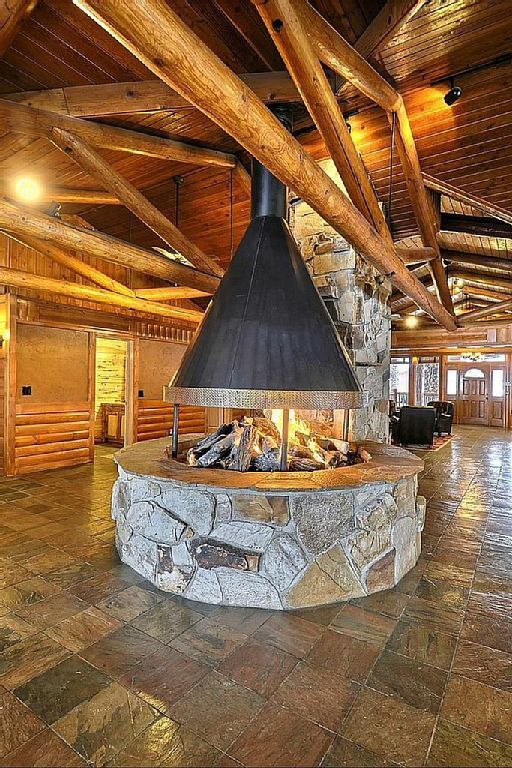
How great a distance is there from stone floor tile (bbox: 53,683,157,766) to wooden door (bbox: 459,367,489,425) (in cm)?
1393

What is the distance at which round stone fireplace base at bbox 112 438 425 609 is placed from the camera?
2.43m

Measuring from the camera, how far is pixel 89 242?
147 inches

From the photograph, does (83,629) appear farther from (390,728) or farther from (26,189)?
(26,189)

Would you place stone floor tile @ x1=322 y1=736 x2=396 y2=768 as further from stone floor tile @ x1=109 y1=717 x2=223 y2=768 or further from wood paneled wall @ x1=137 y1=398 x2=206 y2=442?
wood paneled wall @ x1=137 y1=398 x2=206 y2=442

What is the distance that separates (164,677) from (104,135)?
149 inches

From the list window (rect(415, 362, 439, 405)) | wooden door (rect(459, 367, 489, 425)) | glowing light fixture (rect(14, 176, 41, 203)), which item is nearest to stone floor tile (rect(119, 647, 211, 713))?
glowing light fixture (rect(14, 176, 41, 203))

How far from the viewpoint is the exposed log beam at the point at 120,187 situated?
129 inches

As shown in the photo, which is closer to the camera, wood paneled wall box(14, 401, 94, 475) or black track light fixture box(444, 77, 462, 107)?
black track light fixture box(444, 77, 462, 107)

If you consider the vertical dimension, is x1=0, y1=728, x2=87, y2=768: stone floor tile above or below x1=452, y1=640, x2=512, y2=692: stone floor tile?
above

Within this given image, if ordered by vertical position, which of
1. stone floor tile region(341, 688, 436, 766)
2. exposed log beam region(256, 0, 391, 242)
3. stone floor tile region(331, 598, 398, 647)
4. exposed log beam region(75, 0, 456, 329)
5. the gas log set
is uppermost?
exposed log beam region(256, 0, 391, 242)

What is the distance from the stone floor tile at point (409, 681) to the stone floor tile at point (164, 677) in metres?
0.77

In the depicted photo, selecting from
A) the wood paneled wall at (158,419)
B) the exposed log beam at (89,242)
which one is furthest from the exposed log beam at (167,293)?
the wood paneled wall at (158,419)

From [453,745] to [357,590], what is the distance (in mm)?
1043

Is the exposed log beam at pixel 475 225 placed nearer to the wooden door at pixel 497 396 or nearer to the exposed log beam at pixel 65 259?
the exposed log beam at pixel 65 259
